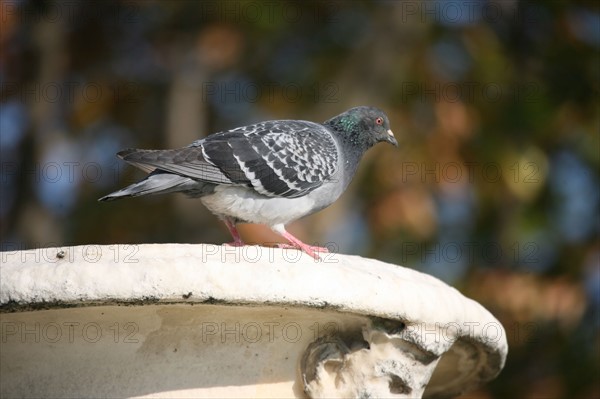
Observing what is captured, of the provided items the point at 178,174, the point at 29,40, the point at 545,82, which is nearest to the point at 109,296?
the point at 178,174

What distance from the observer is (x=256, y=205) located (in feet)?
18.0

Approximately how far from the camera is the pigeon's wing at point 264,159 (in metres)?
5.23

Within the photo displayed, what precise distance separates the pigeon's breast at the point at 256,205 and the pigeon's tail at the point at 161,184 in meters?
0.22

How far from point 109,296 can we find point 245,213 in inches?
86.7

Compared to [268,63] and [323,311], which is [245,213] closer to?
[323,311]

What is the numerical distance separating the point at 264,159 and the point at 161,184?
0.65m

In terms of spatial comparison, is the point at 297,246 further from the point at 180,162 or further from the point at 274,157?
the point at 180,162

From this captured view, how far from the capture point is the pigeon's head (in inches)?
243

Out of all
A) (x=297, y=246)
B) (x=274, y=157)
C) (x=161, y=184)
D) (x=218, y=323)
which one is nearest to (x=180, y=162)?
(x=161, y=184)

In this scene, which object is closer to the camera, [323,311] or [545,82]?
[323,311]

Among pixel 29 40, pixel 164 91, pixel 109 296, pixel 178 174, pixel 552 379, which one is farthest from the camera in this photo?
pixel 164 91

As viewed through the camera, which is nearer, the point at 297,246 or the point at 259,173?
the point at 297,246

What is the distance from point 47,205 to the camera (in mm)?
9078

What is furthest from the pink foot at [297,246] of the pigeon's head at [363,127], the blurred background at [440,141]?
the blurred background at [440,141]
